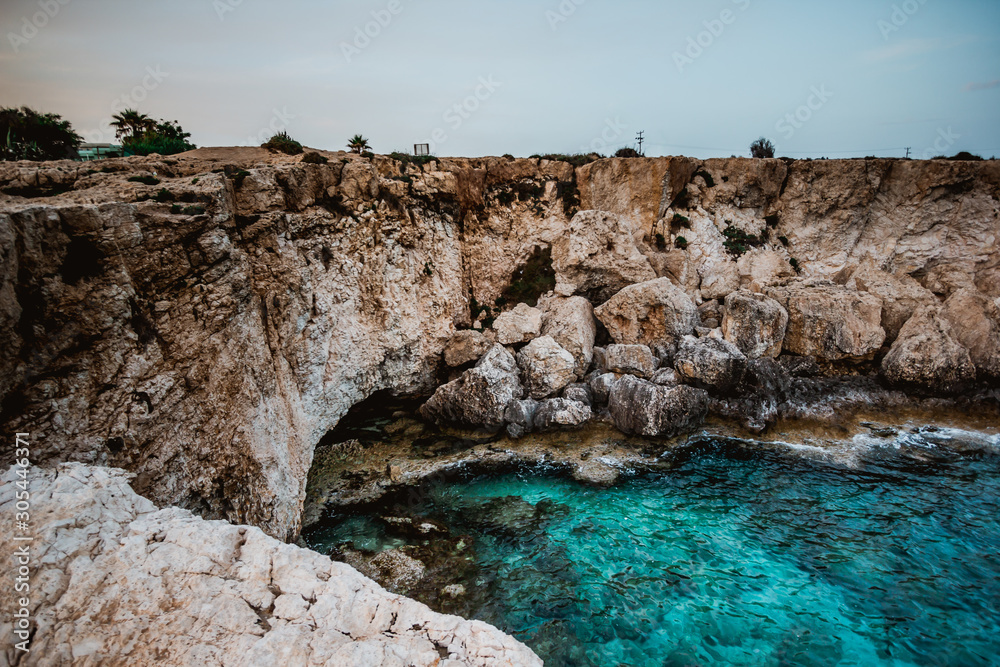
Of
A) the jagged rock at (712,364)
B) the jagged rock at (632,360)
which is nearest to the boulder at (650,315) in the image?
the jagged rock at (632,360)

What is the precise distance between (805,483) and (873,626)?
18.6ft

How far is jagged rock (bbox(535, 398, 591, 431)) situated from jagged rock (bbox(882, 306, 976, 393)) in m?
14.2

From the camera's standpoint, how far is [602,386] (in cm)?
1898

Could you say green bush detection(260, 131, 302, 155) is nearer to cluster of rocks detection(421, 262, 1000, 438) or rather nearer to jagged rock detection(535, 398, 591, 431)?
cluster of rocks detection(421, 262, 1000, 438)

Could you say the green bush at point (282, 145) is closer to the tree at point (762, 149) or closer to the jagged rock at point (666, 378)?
the jagged rock at point (666, 378)

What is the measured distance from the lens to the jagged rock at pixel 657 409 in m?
17.4

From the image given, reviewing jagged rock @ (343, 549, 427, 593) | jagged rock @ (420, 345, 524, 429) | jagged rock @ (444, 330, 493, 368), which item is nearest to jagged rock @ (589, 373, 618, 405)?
jagged rock @ (420, 345, 524, 429)

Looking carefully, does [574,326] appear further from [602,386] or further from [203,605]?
[203,605]

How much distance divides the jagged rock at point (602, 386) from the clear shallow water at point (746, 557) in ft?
12.7

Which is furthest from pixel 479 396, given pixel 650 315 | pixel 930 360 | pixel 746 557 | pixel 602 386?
pixel 930 360

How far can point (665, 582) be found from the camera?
11.3 meters

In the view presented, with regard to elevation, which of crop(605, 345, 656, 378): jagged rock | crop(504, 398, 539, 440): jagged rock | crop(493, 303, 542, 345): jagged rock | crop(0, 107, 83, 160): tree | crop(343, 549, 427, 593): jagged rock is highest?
crop(0, 107, 83, 160): tree

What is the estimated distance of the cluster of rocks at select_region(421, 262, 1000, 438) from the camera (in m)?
18.2

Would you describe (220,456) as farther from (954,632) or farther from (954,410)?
(954,410)
